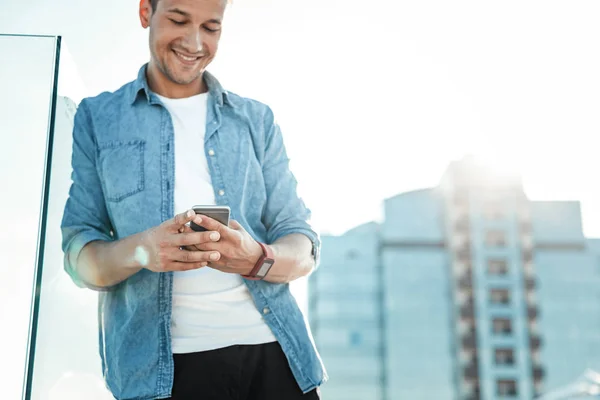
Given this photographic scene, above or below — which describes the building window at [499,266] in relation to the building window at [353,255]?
below

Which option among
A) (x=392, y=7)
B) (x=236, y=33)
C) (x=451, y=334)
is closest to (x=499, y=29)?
(x=392, y=7)

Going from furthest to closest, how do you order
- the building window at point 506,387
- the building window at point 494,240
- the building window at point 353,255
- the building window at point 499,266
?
the building window at point 353,255
the building window at point 494,240
the building window at point 499,266
the building window at point 506,387

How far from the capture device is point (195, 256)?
893mm

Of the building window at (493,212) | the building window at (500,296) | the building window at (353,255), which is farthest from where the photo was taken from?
the building window at (353,255)

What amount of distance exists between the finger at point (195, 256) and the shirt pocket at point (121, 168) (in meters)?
0.18

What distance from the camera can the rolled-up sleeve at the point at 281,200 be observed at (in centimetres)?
111

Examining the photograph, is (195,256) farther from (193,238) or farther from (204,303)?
(204,303)

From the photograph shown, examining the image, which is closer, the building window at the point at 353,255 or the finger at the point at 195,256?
the finger at the point at 195,256

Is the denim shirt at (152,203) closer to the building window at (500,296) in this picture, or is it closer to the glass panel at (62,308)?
the glass panel at (62,308)

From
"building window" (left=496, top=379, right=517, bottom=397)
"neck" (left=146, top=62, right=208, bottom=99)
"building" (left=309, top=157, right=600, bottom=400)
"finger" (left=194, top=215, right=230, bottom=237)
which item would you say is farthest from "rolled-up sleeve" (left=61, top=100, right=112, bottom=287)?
"building window" (left=496, top=379, right=517, bottom=397)

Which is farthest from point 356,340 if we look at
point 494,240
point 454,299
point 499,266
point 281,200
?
point 281,200

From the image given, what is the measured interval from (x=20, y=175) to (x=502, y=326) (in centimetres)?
3026

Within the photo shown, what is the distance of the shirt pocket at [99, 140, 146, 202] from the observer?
3.41 feet

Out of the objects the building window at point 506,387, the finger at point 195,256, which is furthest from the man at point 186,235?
the building window at point 506,387
